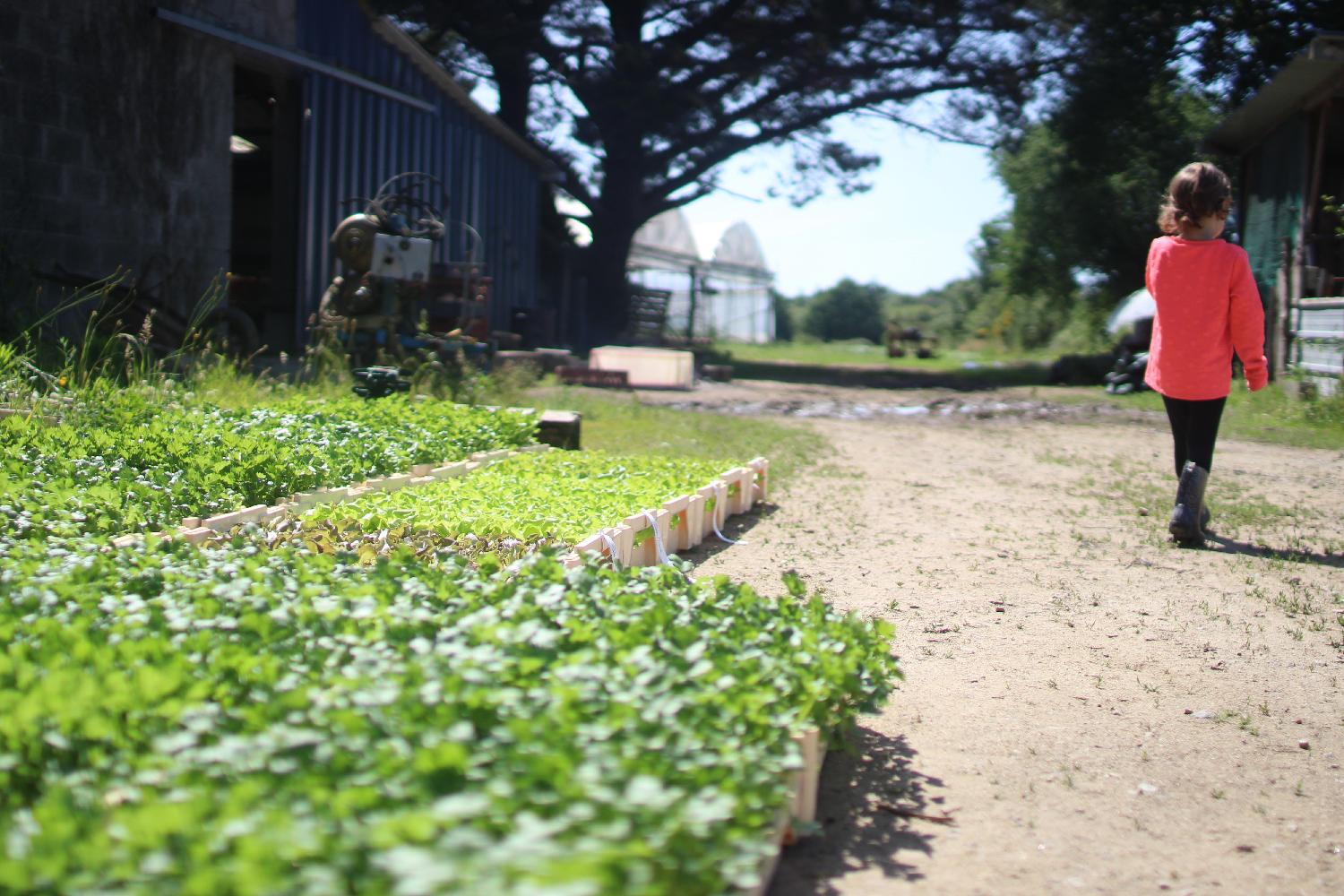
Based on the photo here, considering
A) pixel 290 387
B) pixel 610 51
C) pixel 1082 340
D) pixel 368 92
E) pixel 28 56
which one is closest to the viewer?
pixel 290 387

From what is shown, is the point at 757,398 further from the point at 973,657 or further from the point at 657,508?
the point at 973,657

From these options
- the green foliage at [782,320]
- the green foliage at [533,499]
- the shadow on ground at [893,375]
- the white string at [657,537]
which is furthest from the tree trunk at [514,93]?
the green foliage at [782,320]

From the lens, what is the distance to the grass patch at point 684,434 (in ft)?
29.2

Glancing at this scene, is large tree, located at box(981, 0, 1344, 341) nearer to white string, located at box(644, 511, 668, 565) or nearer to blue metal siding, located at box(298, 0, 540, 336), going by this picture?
blue metal siding, located at box(298, 0, 540, 336)

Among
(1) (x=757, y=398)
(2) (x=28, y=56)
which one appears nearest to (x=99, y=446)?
(2) (x=28, y=56)

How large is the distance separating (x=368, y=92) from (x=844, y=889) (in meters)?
14.2

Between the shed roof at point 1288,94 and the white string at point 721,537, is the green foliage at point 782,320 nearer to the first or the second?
the shed roof at point 1288,94

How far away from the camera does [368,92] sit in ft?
49.8

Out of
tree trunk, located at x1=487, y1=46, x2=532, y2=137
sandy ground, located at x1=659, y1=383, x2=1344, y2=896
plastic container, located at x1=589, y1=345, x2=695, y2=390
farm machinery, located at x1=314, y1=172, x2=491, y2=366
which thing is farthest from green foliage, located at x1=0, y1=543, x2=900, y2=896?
tree trunk, located at x1=487, y1=46, x2=532, y2=137

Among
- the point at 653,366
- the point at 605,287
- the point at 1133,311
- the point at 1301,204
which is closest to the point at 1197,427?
the point at 653,366

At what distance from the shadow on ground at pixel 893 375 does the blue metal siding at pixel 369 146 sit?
5227 mm

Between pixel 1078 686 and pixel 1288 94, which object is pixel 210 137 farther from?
pixel 1288 94

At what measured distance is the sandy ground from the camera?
8.79 ft

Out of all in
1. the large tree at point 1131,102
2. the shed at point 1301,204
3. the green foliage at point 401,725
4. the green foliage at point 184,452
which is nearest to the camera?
the green foliage at point 401,725
